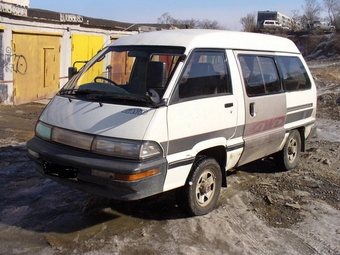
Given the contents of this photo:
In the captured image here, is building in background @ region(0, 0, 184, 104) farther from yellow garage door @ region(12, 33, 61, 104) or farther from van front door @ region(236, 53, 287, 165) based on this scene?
van front door @ region(236, 53, 287, 165)

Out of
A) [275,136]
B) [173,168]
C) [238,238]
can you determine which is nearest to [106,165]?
[173,168]

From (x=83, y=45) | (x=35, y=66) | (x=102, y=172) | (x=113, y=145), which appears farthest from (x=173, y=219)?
(x=83, y=45)

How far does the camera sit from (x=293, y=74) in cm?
645

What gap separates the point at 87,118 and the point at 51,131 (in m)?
0.51

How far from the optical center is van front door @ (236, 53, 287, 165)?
5246 mm

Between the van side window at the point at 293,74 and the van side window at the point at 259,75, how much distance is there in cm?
26

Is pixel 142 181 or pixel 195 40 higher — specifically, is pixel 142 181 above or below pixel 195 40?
below

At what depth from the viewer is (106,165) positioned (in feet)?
12.7

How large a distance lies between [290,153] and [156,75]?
11.6ft

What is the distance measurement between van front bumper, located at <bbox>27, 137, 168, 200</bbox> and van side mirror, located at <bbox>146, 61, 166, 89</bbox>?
749mm

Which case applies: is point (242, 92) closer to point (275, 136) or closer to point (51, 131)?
point (275, 136)

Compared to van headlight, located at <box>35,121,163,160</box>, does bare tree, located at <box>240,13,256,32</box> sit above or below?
above

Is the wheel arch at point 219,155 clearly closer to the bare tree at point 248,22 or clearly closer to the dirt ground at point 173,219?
the dirt ground at point 173,219

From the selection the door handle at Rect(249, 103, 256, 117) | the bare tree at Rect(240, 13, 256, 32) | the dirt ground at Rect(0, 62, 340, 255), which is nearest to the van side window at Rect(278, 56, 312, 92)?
the door handle at Rect(249, 103, 256, 117)
